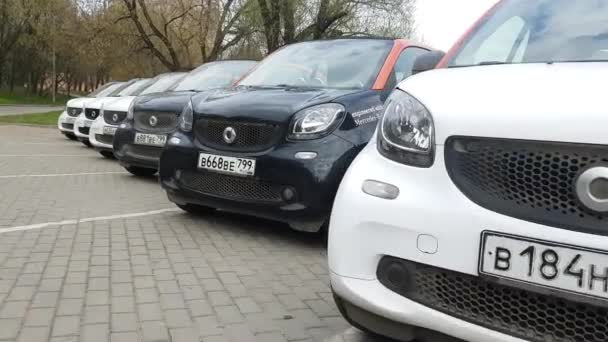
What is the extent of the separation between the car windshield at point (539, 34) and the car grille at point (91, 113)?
9428 mm

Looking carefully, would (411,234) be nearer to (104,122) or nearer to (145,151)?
(145,151)

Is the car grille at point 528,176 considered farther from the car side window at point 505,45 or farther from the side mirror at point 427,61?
the side mirror at point 427,61

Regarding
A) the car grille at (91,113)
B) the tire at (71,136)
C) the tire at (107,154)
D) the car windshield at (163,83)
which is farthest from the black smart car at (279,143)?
the tire at (71,136)

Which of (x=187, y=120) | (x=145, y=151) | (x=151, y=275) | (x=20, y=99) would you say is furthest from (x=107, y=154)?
(x=20, y=99)

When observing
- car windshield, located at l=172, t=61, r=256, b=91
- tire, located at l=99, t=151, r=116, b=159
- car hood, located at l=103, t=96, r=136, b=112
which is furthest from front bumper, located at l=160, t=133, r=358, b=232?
tire, located at l=99, t=151, r=116, b=159

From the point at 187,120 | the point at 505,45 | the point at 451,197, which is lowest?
the point at 451,197

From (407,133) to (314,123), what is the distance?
1891 millimetres

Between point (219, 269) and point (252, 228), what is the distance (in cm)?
116

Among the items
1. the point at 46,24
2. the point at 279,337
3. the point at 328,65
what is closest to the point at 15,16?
the point at 46,24

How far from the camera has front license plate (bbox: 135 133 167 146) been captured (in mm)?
6621

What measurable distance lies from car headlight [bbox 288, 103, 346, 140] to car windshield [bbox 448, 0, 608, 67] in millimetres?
1271

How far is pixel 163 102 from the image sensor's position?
6.83 metres

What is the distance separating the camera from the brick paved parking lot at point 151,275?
2672mm

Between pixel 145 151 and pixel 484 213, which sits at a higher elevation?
pixel 484 213
